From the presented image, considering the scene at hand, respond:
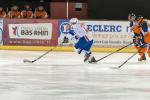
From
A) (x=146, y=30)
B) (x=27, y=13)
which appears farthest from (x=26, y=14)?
(x=146, y=30)

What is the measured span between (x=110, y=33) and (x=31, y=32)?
2.20 metres

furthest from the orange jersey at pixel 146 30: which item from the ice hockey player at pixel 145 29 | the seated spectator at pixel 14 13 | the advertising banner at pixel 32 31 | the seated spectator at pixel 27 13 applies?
the seated spectator at pixel 14 13

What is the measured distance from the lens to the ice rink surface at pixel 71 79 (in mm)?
7508

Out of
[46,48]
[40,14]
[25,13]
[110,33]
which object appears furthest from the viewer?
[40,14]

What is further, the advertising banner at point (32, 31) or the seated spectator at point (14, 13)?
the seated spectator at point (14, 13)

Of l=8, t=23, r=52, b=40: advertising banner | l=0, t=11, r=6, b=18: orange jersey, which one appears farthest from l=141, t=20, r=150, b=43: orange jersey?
l=0, t=11, r=6, b=18: orange jersey

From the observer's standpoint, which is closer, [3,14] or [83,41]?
[83,41]

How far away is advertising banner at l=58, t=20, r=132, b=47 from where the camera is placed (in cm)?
1628

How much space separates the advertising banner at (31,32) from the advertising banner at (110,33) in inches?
41.4

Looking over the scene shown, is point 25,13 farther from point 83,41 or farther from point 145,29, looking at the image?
point 145,29

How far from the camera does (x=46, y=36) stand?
1658cm

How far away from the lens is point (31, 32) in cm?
1655

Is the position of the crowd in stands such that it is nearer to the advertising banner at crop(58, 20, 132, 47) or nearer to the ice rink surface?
the advertising banner at crop(58, 20, 132, 47)

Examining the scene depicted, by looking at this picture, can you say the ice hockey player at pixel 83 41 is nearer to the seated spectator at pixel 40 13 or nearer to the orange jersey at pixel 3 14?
the seated spectator at pixel 40 13
